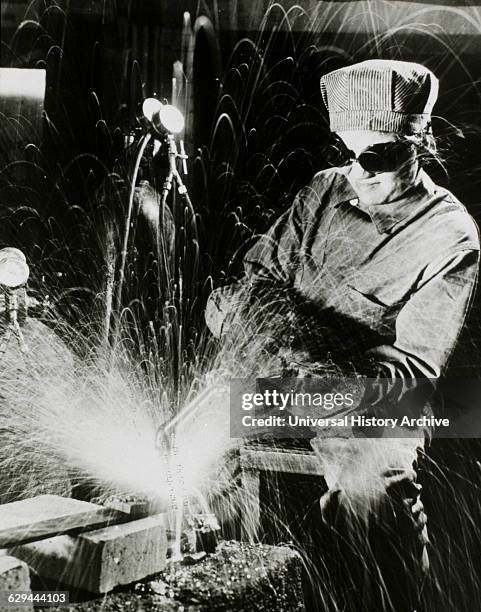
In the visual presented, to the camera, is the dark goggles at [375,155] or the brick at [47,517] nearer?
the brick at [47,517]

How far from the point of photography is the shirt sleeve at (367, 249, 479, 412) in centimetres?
186

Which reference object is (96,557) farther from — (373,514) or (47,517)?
(373,514)

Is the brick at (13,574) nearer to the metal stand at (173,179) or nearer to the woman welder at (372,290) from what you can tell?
the woman welder at (372,290)

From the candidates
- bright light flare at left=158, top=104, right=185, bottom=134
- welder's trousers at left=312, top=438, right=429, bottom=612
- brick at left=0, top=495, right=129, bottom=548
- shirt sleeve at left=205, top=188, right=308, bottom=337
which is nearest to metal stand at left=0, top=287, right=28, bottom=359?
brick at left=0, top=495, right=129, bottom=548

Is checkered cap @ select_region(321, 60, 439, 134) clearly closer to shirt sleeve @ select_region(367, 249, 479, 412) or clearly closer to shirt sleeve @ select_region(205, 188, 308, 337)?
shirt sleeve @ select_region(205, 188, 308, 337)

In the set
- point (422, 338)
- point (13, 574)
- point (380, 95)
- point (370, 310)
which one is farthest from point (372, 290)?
point (13, 574)

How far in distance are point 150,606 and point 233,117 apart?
1611 mm

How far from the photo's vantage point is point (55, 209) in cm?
194

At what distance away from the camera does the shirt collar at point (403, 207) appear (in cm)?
193

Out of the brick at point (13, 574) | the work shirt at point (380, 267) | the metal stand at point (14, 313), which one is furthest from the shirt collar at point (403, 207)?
the brick at point (13, 574)

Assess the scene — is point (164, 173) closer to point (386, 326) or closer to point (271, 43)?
point (271, 43)

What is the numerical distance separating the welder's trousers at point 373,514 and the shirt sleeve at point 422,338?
0.19 meters

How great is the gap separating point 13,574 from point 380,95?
6.22 ft

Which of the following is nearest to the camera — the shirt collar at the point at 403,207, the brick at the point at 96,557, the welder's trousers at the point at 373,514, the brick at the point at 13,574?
the brick at the point at 13,574
